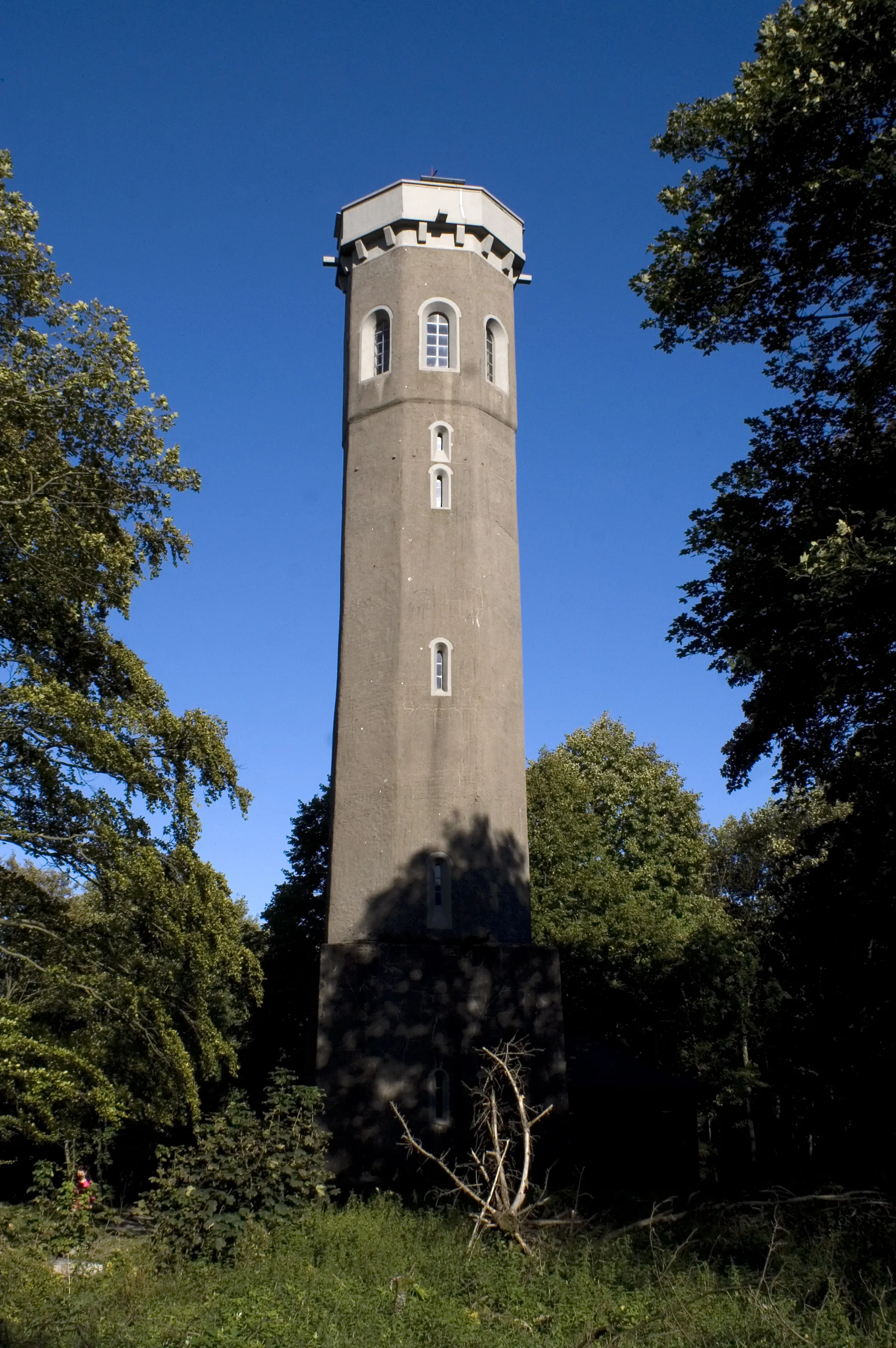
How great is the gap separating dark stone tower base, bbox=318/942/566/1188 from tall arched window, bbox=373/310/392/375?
38.6 ft

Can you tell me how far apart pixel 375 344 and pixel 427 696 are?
8127mm

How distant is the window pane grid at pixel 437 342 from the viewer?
74.1 ft

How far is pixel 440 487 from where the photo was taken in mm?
21516

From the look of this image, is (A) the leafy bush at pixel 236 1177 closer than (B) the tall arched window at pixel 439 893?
Yes

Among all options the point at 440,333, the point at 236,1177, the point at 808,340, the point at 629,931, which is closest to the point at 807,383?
the point at 808,340

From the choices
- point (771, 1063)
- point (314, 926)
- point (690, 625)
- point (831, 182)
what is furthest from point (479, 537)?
point (771, 1063)

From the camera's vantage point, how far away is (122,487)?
16.4 m

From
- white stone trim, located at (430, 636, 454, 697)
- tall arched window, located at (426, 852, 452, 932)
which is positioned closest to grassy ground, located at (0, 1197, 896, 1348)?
tall arched window, located at (426, 852, 452, 932)

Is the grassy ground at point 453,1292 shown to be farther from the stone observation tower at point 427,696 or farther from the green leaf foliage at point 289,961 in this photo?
the green leaf foliage at point 289,961

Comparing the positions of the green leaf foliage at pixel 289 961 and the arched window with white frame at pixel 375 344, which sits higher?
the arched window with white frame at pixel 375 344

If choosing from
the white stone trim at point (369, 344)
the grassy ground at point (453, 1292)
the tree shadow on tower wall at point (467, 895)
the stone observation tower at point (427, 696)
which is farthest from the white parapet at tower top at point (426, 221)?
the grassy ground at point (453, 1292)

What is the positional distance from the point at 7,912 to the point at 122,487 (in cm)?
626

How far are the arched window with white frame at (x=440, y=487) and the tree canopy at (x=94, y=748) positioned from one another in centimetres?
590

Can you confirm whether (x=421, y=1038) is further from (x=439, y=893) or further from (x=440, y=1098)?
(x=439, y=893)
